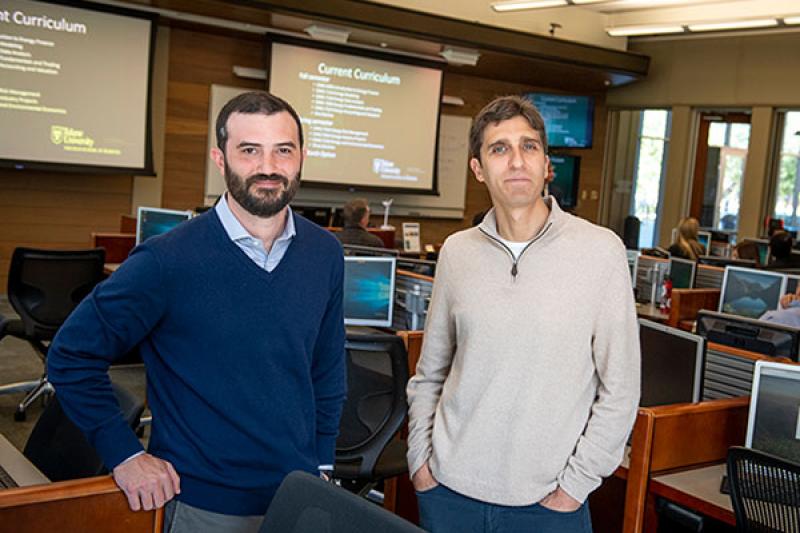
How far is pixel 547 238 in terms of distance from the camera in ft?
6.21

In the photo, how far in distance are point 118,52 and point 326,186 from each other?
269cm

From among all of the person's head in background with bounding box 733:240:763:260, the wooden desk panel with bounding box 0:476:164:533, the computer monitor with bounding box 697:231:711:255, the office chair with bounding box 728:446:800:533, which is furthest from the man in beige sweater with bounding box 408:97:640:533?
the computer monitor with bounding box 697:231:711:255

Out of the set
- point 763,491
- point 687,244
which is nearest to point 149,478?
point 763,491

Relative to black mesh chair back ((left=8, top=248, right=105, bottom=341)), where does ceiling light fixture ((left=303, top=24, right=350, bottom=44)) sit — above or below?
above

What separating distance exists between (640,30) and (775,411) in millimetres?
9107

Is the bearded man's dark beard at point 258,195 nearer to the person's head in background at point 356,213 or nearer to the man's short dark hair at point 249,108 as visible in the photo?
the man's short dark hair at point 249,108

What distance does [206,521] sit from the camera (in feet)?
5.75

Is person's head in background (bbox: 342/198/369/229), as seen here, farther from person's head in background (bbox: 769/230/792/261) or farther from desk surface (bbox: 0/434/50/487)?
desk surface (bbox: 0/434/50/487)

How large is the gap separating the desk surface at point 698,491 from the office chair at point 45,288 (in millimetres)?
3699

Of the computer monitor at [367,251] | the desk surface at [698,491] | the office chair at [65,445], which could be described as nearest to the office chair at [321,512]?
the office chair at [65,445]

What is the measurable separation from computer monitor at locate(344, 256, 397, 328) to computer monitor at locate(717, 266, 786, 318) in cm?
257

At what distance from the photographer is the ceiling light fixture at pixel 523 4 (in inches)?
362

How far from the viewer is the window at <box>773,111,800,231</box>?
37.0 feet

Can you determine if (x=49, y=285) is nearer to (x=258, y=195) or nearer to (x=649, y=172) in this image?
(x=258, y=195)
